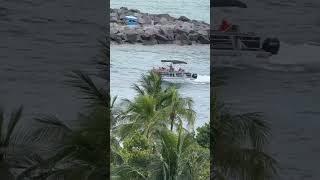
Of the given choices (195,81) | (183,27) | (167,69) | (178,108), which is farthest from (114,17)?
(178,108)

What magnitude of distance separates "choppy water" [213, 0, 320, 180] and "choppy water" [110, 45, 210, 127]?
259 inches

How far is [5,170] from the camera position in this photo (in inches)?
126

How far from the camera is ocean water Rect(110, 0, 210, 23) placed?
33.6 feet

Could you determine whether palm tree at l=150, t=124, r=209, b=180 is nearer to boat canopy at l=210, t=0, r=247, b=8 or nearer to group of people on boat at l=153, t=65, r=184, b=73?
group of people on boat at l=153, t=65, r=184, b=73

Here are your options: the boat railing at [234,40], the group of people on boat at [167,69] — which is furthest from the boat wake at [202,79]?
the boat railing at [234,40]

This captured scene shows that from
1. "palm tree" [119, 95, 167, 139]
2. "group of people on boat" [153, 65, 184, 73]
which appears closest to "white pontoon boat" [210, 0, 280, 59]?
"group of people on boat" [153, 65, 184, 73]

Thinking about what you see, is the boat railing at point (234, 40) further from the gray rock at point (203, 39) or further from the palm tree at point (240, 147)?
the gray rock at point (203, 39)

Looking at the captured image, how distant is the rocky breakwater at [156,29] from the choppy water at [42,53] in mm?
6802

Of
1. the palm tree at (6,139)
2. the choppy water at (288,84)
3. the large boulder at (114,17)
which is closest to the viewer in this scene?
the palm tree at (6,139)

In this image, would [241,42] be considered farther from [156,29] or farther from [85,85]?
[156,29]

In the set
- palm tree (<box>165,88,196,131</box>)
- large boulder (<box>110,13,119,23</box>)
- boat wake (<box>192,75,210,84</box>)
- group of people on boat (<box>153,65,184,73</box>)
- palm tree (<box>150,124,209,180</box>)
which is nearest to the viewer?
palm tree (<box>150,124,209,180</box>)

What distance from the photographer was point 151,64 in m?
10.6

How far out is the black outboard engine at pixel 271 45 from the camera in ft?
10.8

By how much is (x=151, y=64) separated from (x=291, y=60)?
A: 288 inches
